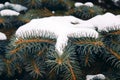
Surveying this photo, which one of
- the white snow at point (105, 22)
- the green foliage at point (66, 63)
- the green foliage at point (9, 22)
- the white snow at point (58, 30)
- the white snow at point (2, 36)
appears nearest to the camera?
the green foliage at point (66, 63)

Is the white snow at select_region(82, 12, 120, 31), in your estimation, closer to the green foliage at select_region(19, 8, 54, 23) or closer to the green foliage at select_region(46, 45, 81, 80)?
the green foliage at select_region(46, 45, 81, 80)

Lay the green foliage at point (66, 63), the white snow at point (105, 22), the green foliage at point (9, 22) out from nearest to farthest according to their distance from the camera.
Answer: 1. the green foliage at point (66, 63)
2. the white snow at point (105, 22)
3. the green foliage at point (9, 22)

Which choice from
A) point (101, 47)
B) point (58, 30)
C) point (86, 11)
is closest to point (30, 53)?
point (58, 30)

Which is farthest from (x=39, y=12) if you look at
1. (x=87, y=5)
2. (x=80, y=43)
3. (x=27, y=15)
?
(x=80, y=43)

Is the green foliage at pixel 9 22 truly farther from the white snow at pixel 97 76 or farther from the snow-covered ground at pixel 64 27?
the white snow at pixel 97 76

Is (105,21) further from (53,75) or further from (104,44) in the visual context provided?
(53,75)

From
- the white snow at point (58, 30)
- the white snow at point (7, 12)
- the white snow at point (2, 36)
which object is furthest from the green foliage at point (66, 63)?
the white snow at point (7, 12)

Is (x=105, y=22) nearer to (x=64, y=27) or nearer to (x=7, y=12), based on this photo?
(x=64, y=27)

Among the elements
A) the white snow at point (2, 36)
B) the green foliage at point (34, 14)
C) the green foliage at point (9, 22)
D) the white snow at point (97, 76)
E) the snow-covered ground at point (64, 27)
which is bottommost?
the white snow at point (97, 76)

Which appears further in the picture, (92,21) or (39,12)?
(39,12)
